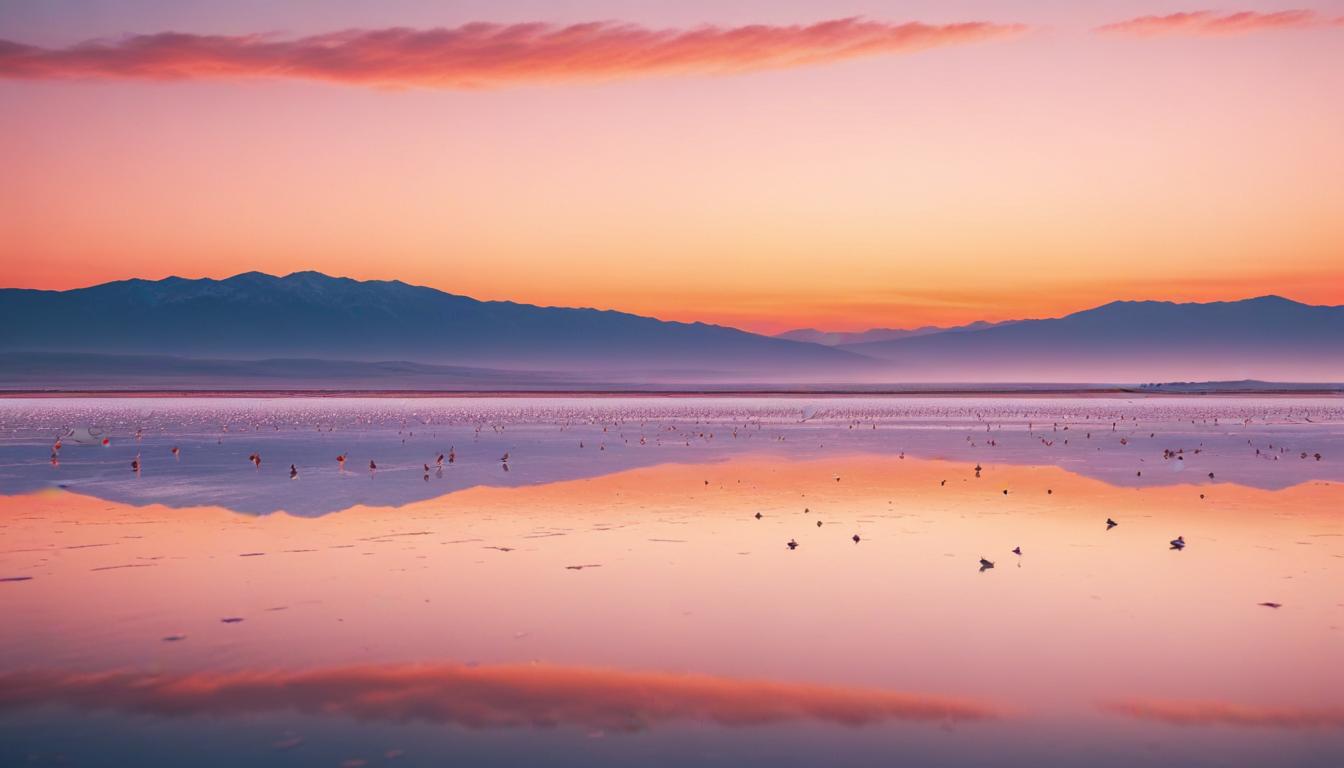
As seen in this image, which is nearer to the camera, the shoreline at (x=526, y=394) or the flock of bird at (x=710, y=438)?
the flock of bird at (x=710, y=438)

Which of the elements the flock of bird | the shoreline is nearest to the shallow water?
the flock of bird

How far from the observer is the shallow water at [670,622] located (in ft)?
→ 25.3

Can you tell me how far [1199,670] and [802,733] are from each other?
368cm

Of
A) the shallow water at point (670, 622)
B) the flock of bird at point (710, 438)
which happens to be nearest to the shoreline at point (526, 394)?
the flock of bird at point (710, 438)

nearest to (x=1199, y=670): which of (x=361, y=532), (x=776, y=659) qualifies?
(x=776, y=659)

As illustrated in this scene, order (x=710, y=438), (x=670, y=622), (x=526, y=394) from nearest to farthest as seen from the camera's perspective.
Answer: (x=670, y=622) < (x=710, y=438) < (x=526, y=394)

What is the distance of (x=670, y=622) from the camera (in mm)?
10836

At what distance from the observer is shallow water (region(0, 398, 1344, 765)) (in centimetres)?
770

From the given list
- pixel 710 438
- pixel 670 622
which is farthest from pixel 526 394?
pixel 670 622

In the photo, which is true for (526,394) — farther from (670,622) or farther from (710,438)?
(670,622)

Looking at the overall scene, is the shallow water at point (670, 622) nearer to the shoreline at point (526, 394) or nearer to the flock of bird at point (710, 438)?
the flock of bird at point (710, 438)

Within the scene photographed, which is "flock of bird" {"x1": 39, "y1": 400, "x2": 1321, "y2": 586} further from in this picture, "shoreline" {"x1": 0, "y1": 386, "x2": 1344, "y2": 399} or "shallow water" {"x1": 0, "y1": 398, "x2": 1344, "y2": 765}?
"shoreline" {"x1": 0, "y1": 386, "x2": 1344, "y2": 399}

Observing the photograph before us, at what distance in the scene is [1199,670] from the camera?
9258 mm

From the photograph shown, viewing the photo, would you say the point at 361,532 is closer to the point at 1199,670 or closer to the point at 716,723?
the point at 716,723
